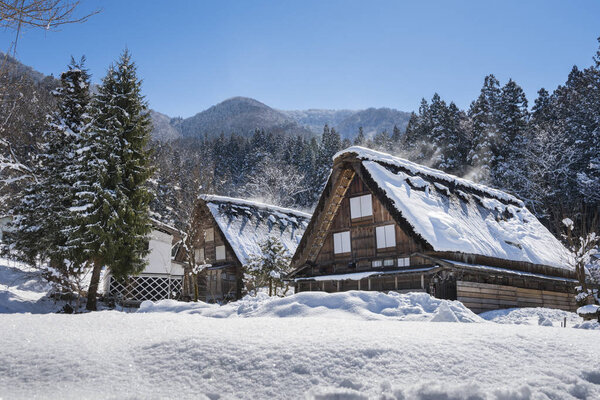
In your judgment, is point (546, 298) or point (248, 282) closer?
point (546, 298)

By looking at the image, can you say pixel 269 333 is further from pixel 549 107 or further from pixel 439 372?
pixel 549 107

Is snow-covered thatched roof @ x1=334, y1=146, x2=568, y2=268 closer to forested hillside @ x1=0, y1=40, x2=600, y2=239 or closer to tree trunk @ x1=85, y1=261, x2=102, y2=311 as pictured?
forested hillside @ x1=0, y1=40, x2=600, y2=239

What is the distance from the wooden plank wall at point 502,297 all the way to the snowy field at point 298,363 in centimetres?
1485

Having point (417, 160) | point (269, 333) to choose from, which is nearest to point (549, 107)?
point (417, 160)

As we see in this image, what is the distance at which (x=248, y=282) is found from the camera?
2792 centimetres

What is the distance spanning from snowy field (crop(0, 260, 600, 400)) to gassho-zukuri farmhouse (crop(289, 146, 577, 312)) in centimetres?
1430

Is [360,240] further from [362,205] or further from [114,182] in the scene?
[114,182]

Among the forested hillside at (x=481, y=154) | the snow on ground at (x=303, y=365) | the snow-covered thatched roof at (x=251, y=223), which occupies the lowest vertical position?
the snow on ground at (x=303, y=365)

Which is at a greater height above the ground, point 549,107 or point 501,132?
point 549,107

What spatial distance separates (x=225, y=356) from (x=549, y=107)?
61683 millimetres

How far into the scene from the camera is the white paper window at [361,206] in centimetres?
2206

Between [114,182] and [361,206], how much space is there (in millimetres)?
11722

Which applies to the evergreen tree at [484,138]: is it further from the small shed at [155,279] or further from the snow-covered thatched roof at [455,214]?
the small shed at [155,279]

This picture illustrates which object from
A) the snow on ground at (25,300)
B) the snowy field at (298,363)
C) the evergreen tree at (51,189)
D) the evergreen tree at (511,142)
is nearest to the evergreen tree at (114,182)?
the evergreen tree at (51,189)
